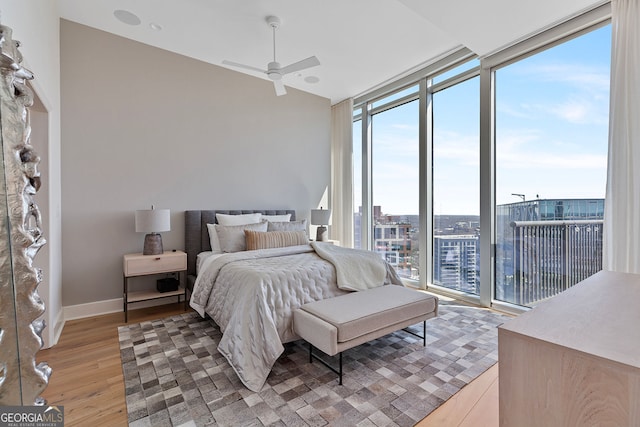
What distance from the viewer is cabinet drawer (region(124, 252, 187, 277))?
3113mm

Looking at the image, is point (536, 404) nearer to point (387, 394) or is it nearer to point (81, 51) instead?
point (387, 394)

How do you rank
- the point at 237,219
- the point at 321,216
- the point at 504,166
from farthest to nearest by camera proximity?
the point at 321,216, the point at 237,219, the point at 504,166

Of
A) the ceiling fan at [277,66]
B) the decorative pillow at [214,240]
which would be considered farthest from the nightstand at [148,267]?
the ceiling fan at [277,66]

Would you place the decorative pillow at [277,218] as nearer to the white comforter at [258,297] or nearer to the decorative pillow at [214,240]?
the decorative pillow at [214,240]

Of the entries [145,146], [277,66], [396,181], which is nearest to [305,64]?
[277,66]

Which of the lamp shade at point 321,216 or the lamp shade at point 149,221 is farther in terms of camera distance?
the lamp shade at point 321,216

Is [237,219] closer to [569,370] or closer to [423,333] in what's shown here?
[423,333]

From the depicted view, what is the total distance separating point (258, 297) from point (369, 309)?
0.82 m

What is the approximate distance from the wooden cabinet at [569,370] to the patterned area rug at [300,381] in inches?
42.6

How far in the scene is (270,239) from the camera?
3.45m

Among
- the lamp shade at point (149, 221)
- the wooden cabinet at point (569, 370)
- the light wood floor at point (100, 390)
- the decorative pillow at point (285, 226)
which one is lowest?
the light wood floor at point (100, 390)

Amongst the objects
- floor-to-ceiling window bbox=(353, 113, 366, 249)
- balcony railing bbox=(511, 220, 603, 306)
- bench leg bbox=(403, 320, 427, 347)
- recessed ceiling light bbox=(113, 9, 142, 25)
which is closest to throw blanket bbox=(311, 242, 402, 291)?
bench leg bbox=(403, 320, 427, 347)

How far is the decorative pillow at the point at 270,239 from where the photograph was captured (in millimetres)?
3379

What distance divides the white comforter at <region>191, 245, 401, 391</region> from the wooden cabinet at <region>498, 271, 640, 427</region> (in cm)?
156
